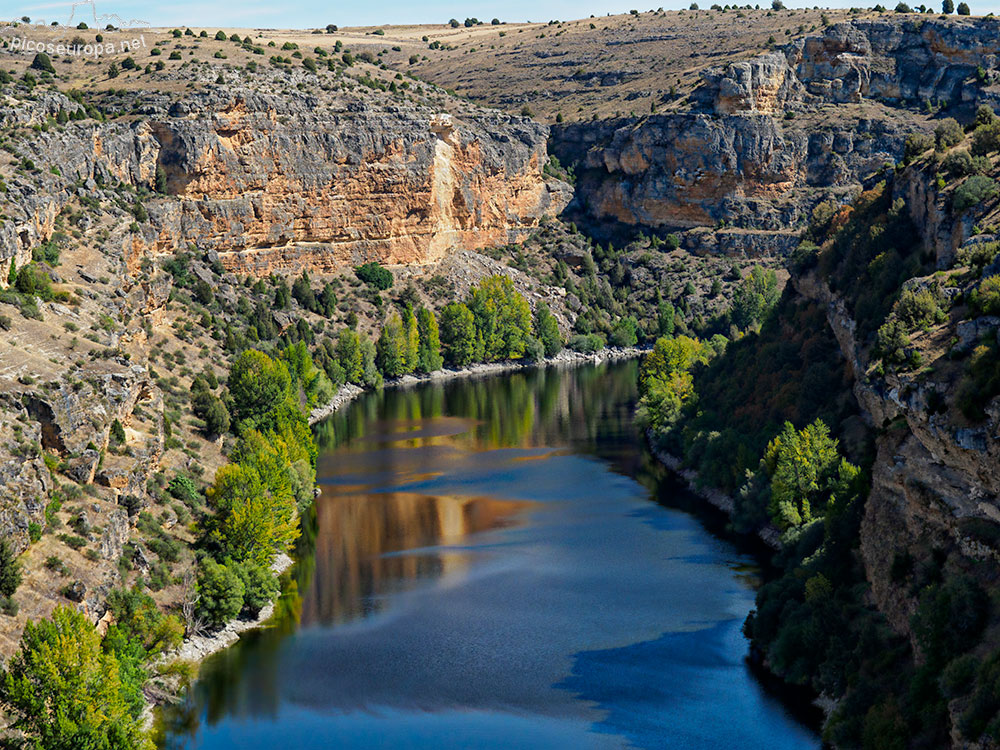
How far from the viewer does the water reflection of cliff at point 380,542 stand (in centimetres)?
5628

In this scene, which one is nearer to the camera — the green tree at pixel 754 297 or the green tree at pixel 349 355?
the green tree at pixel 349 355

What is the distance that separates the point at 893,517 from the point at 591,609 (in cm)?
1448

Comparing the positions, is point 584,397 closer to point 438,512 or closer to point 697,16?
point 438,512

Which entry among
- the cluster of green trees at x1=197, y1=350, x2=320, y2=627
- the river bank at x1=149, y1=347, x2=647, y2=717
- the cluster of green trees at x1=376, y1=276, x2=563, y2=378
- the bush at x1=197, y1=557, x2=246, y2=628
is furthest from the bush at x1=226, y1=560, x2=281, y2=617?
the cluster of green trees at x1=376, y1=276, x2=563, y2=378

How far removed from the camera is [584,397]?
10500 cm

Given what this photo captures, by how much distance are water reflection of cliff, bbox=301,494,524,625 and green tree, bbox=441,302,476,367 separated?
45469mm

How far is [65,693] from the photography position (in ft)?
122

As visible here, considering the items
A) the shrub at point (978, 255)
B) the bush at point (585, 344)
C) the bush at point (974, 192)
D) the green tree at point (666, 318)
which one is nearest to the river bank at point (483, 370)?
the bush at point (585, 344)

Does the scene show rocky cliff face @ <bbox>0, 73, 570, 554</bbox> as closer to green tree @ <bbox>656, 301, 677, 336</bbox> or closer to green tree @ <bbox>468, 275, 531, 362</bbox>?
green tree @ <bbox>468, 275, 531, 362</bbox>

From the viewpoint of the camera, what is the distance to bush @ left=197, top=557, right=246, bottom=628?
5016 centimetres

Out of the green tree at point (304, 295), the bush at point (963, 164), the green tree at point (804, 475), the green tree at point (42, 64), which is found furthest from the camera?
the green tree at point (304, 295)

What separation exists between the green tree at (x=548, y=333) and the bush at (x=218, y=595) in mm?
76569

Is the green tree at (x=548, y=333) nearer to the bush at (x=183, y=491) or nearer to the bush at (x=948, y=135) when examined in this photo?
the bush at (x=948, y=135)

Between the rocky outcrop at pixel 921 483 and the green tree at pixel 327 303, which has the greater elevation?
the green tree at pixel 327 303
